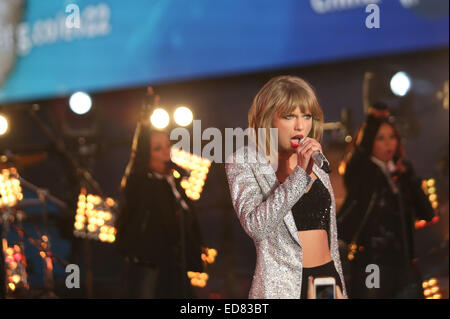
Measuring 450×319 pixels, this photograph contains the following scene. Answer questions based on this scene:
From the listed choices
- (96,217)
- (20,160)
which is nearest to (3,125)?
(20,160)

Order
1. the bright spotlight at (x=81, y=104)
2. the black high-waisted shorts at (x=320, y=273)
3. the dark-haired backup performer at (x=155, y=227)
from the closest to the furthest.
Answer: the black high-waisted shorts at (x=320, y=273) < the dark-haired backup performer at (x=155, y=227) < the bright spotlight at (x=81, y=104)

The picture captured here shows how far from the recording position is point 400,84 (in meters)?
4.00

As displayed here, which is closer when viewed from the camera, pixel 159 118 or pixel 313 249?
pixel 313 249

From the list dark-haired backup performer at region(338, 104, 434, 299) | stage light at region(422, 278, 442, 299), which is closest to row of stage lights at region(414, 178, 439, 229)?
dark-haired backup performer at region(338, 104, 434, 299)

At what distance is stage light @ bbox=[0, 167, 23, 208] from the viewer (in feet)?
14.1

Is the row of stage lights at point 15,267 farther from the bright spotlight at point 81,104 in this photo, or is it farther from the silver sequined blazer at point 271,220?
the silver sequined blazer at point 271,220

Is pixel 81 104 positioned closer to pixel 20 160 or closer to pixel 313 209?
pixel 20 160

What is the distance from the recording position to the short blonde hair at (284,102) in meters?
2.04

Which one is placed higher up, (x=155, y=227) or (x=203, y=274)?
(x=155, y=227)

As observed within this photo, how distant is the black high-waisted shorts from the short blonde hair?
425mm

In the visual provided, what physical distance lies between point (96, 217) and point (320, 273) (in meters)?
2.63

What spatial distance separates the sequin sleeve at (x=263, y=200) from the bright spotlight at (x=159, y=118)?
2.04m

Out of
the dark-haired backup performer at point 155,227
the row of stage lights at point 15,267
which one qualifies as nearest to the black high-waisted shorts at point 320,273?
the dark-haired backup performer at point 155,227

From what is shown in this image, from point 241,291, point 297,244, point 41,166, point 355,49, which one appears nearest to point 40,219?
point 41,166
